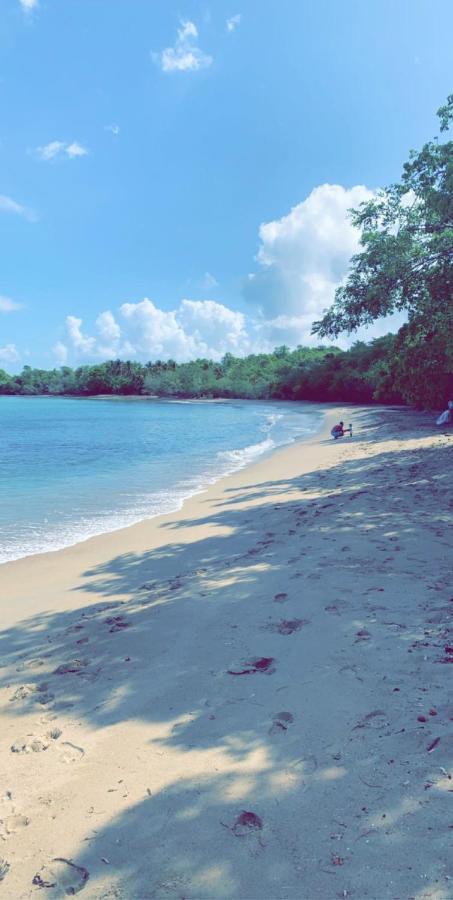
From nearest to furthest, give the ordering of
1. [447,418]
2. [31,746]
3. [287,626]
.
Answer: [31,746] → [287,626] → [447,418]

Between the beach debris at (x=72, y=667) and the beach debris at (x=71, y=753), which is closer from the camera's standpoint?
the beach debris at (x=71, y=753)

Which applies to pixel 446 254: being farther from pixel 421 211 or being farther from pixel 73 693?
pixel 73 693

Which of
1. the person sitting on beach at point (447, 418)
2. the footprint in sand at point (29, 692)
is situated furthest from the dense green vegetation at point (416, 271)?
the person sitting on beach at point (447, 418)

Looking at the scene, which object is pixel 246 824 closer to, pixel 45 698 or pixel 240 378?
pixel 45 698

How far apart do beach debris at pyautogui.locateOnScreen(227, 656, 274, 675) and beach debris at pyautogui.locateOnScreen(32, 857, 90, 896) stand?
183 centimetres

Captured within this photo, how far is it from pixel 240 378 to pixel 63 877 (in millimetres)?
114075

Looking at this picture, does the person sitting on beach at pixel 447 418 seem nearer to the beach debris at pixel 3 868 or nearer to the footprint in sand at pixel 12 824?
the footprint in sand at pixel 12 824

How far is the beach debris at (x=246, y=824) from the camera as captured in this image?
245 centimetres

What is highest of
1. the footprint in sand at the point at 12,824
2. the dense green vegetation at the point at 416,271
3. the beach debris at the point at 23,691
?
the dense green vegetation at the point at 416,271

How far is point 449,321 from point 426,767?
9.77 metres

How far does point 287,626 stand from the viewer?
479cm

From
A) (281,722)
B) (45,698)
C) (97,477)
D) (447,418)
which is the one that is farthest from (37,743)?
(447,418)

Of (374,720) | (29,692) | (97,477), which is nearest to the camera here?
(374,720)

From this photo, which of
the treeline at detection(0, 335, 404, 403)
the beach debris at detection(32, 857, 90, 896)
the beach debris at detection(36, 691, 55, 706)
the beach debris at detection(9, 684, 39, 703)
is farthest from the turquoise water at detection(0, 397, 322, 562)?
the treeline at detection(0, 335, 404, 403)
